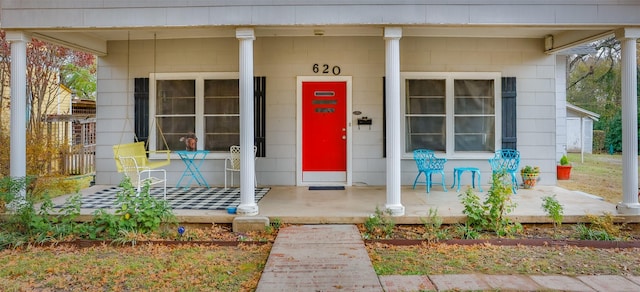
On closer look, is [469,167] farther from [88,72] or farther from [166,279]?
[88,72]

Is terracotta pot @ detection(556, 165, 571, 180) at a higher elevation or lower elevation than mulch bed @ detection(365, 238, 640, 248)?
higher

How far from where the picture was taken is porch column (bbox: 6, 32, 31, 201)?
4.79 meters

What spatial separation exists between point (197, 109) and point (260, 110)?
108 centimetres

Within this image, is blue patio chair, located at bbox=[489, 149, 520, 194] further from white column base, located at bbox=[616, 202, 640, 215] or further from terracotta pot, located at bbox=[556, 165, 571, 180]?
terracotta pot, located at bbox=[556, 165, 571, 180]

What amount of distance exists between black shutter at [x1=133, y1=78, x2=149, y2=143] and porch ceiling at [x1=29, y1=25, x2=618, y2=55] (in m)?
0.73

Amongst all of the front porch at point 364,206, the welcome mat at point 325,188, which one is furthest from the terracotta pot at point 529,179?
the welcome mat at point 325,188

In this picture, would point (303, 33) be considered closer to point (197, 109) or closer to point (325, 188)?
point (197, 109)

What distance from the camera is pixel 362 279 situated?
315cm

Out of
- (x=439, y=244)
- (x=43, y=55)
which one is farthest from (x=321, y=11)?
(x=43, y=55)

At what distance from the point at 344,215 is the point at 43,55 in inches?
332

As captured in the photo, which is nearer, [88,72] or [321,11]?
[321,11]

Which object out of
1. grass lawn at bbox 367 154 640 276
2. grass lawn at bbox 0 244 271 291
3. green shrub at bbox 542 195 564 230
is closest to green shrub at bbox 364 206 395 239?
grass lawn at bbox 367 154 640 276

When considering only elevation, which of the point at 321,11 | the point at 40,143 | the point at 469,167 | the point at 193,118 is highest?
the point at 321,11

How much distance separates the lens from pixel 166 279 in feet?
10.9
